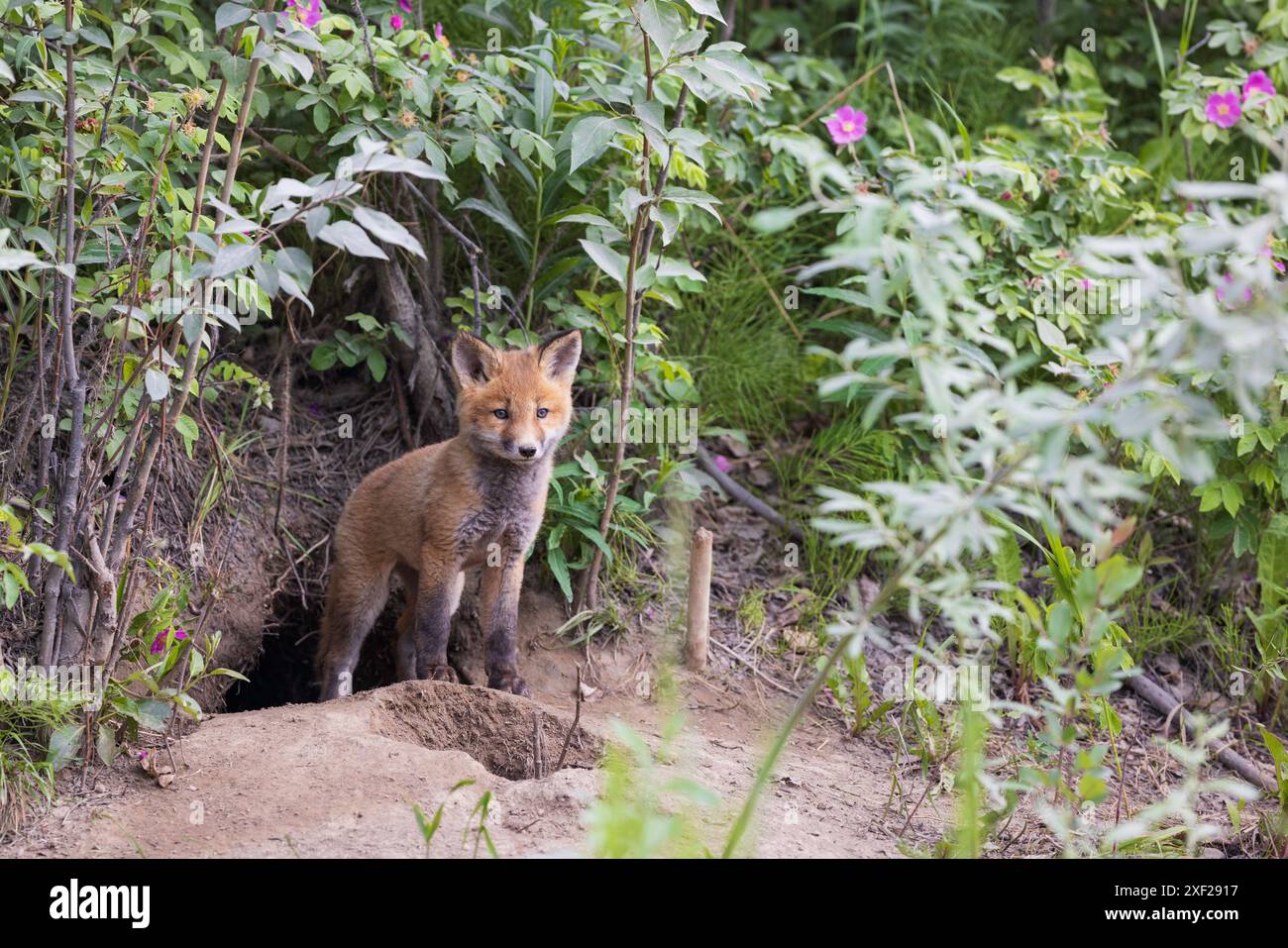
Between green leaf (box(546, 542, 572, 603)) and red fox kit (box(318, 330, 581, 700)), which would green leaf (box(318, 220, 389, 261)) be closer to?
red fox kit (box(318, 330, 581, 700))

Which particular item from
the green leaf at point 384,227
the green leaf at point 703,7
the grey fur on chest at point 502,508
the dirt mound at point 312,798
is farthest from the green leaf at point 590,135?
the dirt mound at point 312,798

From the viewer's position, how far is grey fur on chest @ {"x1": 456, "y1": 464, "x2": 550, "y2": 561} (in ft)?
14.7

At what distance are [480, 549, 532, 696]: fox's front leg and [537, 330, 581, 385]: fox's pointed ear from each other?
0.71 metres

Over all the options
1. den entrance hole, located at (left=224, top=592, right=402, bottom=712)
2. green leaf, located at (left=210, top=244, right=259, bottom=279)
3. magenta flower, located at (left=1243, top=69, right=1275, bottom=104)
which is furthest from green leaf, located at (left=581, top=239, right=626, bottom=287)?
magenta flower, located at (left=1243, top=69, right=1275, bottom=104)

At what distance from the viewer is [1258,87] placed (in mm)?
5227

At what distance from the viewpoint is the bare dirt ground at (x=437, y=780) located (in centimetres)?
314

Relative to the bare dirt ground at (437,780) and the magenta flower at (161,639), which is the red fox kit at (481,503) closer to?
the bare dirt ground at (437,780)

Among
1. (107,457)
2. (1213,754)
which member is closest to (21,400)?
(107,457)

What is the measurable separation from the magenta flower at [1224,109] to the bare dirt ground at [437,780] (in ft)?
10.8

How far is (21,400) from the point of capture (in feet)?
13.9

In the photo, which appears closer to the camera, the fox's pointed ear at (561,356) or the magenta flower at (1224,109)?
the fox's pointed ear at (561,356)

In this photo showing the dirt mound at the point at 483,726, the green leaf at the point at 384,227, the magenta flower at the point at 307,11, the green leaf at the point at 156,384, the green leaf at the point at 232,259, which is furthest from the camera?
the dirt mound at the point at 483,726

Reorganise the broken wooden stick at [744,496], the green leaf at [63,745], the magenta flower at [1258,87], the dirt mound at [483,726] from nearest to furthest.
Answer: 1. the green leaf at [63,745]
2. the dirt mound at [483,726]
3. the magenta flower at [1258,87]
4. the broken wooden stick at [744,496]

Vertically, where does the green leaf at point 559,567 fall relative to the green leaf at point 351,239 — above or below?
below
